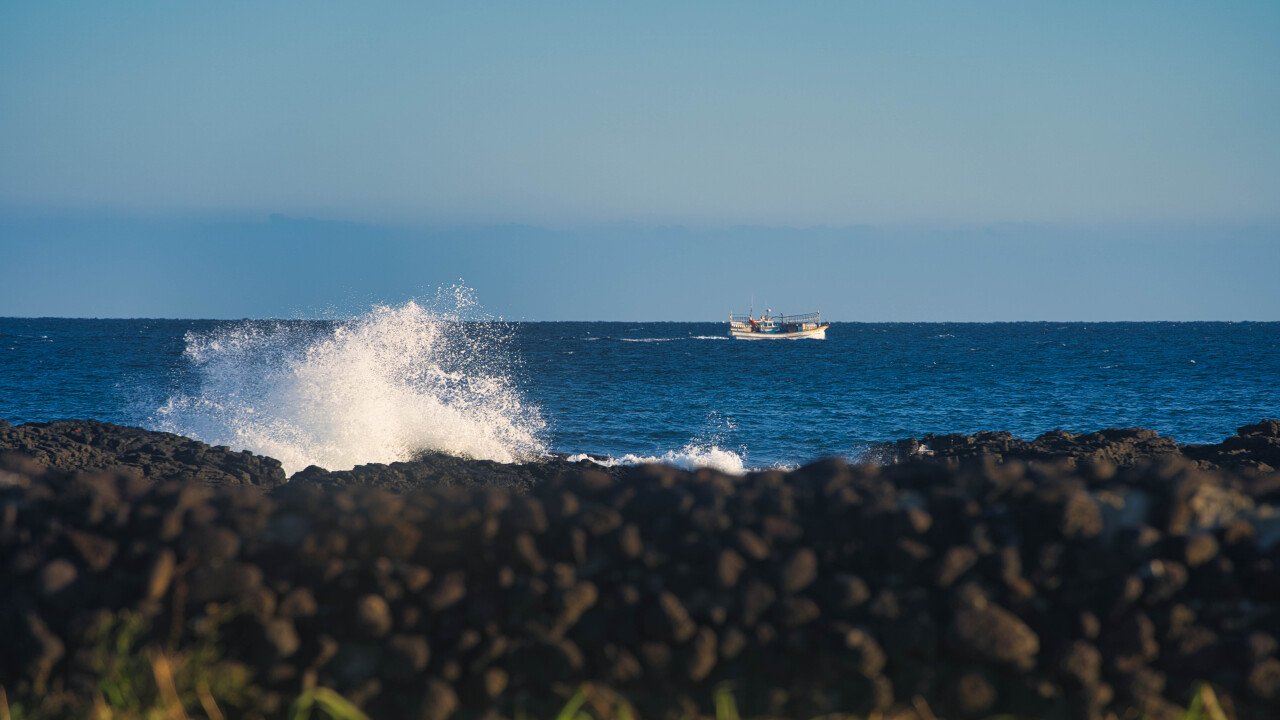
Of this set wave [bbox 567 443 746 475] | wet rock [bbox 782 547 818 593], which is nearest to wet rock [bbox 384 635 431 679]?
wet rock [bbox 782 547 818 593]

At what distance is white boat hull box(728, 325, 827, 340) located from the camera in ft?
319

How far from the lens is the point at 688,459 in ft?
64.3

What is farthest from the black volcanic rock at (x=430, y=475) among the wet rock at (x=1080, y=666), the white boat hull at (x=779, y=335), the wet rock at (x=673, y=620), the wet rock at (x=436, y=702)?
the white boat hull at (x=779, y=335)

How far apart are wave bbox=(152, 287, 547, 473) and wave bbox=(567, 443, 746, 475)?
128 centimetres

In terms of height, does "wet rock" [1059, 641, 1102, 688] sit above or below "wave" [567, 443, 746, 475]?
above

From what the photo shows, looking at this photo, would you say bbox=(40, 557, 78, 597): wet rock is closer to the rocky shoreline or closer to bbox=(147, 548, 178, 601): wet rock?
the rocky shoreline

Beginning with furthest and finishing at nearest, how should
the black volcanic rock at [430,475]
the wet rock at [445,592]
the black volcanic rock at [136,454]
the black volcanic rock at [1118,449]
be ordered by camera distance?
the black volcanic rock at [136,454], the black volcanic rock at [1118,449], the black volcanic rock at [430,475], the wet rock at [445,592]

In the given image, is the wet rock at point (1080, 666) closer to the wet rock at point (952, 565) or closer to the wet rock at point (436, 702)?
the wet rock at point (952, 565)

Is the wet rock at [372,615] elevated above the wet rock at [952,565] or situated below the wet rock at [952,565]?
below

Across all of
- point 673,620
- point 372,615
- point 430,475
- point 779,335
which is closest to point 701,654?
point 673,620

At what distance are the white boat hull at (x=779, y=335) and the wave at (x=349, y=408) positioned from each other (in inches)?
2912

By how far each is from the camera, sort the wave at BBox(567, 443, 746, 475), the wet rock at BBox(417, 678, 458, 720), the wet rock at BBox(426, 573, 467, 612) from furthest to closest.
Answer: the wave at BBox(567, 443, 746, 475), the wet rock at BBox(426, 573, 467, 612), the wet rock at BBox(417, 678, 458, 720)

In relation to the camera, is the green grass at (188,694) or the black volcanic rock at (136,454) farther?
the black volcanic rock at (136,454)

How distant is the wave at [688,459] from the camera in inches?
744
